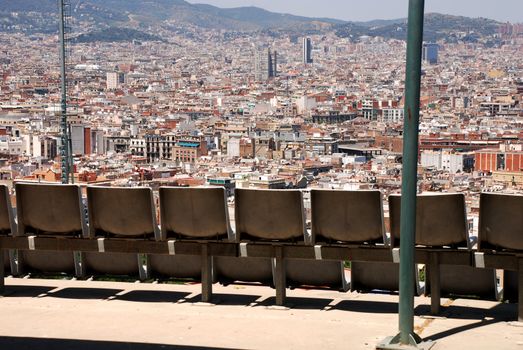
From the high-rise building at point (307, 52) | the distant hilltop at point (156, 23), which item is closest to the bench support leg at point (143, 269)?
the distant hilltop at point (156, 23)

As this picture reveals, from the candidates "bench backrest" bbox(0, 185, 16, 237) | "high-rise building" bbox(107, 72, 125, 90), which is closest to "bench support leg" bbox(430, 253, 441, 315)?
"bench backrest" bbox(0, 185, 16, 237)

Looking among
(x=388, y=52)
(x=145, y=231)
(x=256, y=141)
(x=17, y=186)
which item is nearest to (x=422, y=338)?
(x=145, y=231)

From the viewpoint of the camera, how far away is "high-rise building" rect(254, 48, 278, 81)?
442 feet

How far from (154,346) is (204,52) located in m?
160

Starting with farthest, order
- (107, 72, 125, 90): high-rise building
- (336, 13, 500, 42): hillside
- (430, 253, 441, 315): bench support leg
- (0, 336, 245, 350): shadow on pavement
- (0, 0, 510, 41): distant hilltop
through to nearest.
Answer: (336, 13, 500, 42): hillside
(0, 0, 510, 41): distant hilltop
(107, 72, 125, 90): high-rise building
(430, 253, 441, 315): bench support leg
(0, 336, 245, 350): shadow on pavement

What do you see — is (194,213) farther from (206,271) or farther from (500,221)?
(500,221)

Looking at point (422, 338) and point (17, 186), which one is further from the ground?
point (17, 186)

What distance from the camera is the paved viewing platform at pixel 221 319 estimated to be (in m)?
3.18

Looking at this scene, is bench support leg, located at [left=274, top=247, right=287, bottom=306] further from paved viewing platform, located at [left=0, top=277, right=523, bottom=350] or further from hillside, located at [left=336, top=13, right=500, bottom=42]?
hillside, located at [left=336, top=13, right=500, bottom=42]

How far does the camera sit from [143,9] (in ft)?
629

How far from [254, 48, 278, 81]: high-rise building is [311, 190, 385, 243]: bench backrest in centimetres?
13037

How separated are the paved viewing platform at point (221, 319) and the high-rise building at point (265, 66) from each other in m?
130

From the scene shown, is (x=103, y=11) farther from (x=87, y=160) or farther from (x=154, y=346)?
(x=154, y=346)

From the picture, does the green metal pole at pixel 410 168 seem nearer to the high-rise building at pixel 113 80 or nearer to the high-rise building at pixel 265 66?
the high-rise building at pixel 113 80
